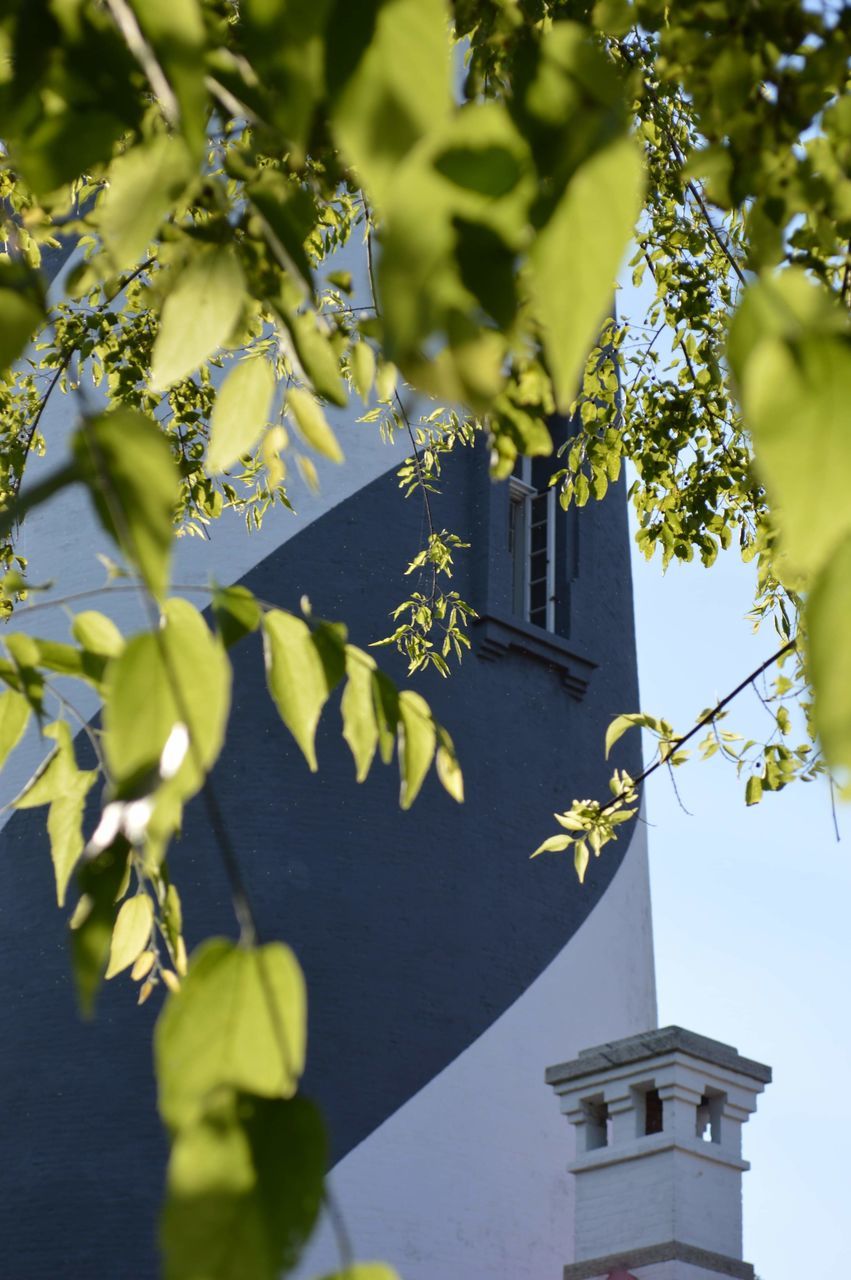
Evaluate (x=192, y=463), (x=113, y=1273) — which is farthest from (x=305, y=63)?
(x=113, y=1273)

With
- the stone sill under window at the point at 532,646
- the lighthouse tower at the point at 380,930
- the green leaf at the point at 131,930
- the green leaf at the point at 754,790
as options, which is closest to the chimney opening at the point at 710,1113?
the lighthouse tower at the point at 380,930

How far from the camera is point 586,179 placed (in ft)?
1.78

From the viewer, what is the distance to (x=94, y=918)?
0.83m

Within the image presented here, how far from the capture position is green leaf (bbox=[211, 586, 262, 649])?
95 cm

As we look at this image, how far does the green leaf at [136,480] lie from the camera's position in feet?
1.96

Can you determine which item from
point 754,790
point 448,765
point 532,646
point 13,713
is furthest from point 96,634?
point 532,646

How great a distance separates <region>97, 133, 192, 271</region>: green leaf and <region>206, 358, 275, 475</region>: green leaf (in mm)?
115

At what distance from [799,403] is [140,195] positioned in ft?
1.18

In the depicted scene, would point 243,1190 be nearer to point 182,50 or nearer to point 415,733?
point 182,50

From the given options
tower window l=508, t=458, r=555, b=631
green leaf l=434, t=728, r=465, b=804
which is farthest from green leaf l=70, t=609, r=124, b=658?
tower window l=508, t=458, r=555, b=631

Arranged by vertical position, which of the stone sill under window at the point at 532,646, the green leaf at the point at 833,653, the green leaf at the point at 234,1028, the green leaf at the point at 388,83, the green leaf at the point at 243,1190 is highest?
the stone sill under window at the point at 532,646

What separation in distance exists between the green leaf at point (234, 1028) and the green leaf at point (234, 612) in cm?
34

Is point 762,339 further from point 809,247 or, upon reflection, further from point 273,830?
point 273,830

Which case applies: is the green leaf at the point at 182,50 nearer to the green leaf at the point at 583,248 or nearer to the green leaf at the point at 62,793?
the green leaf at the point at 583,248
